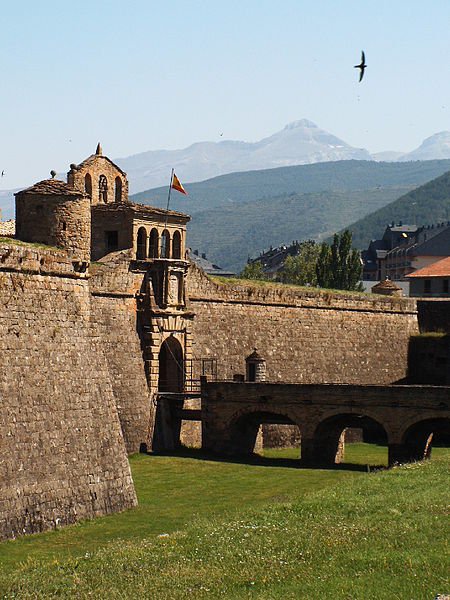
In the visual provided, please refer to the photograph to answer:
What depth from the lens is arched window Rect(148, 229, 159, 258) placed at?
57562mm

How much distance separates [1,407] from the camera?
3572 centimetres

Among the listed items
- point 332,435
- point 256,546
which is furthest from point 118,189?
point 256,546

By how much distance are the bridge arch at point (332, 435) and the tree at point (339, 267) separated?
54403 millimetres

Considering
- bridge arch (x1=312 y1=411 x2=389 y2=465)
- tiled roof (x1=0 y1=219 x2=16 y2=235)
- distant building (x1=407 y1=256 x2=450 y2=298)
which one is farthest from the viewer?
distant building (x1=407 y1=256 x2=450 y2=298)

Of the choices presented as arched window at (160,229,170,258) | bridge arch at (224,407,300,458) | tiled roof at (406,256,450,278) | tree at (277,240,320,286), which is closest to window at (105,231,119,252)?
arched window at (160,229,170,258)

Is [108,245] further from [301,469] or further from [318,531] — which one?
[318,531]

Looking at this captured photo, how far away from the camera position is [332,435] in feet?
177

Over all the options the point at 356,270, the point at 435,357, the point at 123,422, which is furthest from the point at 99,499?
the point at 356,270

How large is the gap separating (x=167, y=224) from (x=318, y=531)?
28768 mm

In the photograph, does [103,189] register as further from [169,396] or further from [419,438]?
[419,438]

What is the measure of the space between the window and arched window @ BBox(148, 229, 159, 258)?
1.50 meters

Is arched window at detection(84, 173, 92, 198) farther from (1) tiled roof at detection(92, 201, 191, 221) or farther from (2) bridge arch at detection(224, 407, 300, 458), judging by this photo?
(2) bridge arch at detection(224, 407, 300, 458)

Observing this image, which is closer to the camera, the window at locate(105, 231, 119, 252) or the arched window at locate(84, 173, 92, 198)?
the window at locate(105, 231, 119, 252)

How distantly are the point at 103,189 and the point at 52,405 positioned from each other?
2519cm
